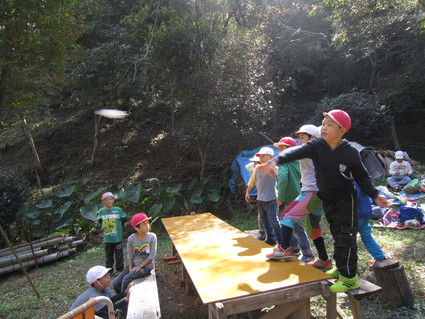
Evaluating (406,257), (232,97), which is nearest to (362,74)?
(232,97)

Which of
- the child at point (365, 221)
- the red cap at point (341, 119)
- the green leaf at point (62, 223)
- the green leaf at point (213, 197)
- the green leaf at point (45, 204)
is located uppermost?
the red cap at point (341, 119)

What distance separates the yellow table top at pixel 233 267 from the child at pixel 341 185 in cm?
19

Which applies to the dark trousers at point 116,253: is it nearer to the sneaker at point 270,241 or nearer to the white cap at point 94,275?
the white cap at point 94,275

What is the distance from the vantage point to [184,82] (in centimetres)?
868

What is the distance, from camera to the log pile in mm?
6059

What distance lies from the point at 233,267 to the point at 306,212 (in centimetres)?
84

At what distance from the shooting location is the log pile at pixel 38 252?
6.06 metres

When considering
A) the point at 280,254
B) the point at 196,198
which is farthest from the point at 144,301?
the point at 196,198

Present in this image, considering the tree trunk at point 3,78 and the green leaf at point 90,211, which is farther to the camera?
the green leaf at point 90,211

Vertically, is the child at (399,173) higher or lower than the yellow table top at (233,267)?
lower

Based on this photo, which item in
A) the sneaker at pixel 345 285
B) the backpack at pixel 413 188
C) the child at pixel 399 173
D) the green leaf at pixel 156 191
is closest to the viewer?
the sneaker at pixel 345 285

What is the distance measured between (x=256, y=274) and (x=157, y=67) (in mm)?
7786

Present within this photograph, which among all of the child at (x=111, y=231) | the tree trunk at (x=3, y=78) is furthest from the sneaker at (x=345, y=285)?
the tree trunk at (x=3, y=78)

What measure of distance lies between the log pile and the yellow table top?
12.8ft
